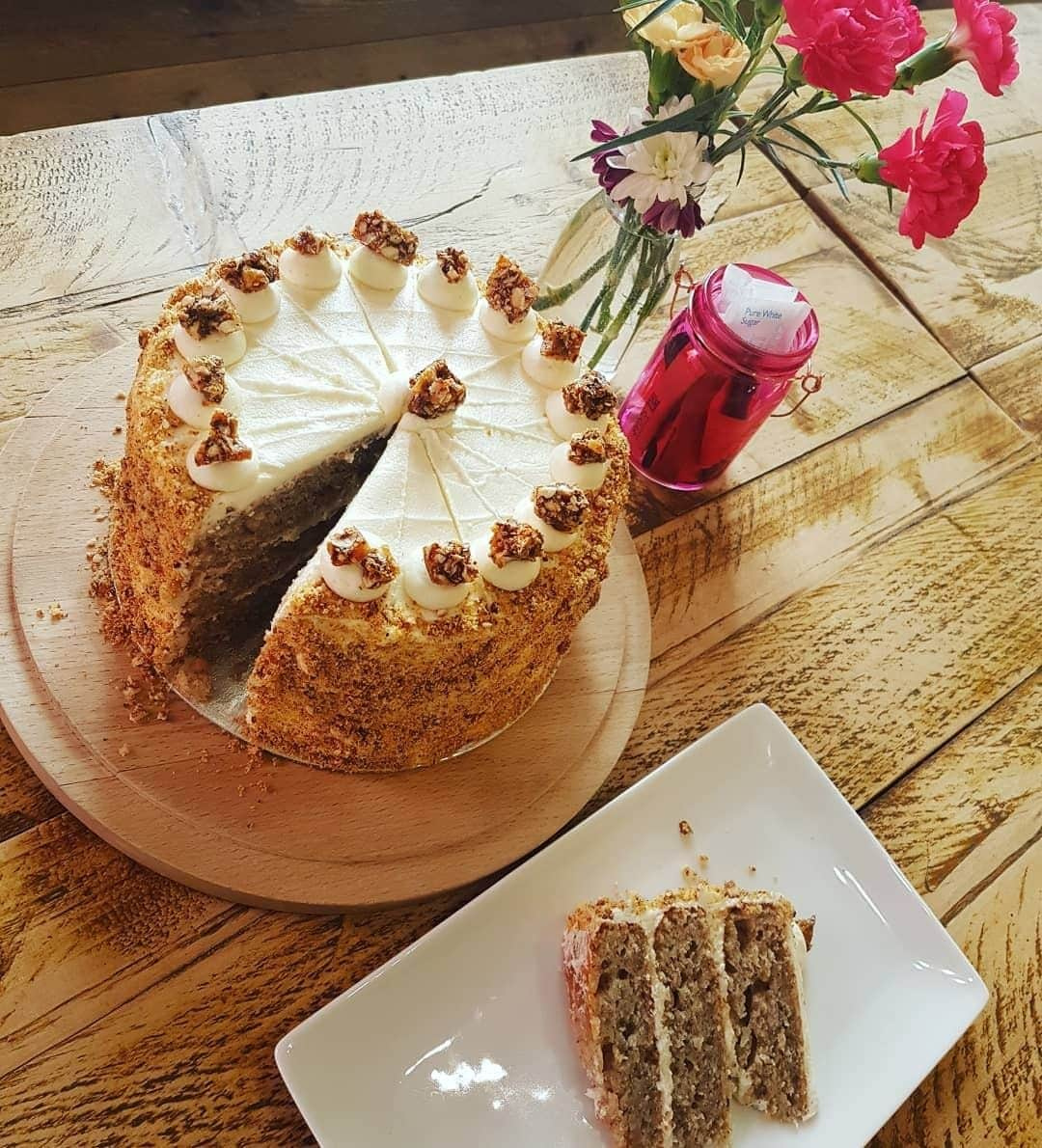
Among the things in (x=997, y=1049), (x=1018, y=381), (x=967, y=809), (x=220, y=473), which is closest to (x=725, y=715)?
(x=967, y=809)

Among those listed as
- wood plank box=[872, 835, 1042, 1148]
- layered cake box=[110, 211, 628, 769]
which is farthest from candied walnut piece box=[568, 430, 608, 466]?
wood plank box=[872, 835, 1042, 1148]

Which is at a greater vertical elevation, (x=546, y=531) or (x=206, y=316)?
(x=206, y=316)

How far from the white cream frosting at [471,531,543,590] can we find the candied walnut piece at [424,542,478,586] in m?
0.05

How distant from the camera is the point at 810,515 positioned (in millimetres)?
2438

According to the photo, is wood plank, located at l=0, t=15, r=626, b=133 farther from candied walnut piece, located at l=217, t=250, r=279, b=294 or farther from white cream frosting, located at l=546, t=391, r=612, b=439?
white cream frosting, located at l=546, t=391, r=612, b=439

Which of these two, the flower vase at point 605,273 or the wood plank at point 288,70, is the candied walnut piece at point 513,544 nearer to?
the flower vase at point 605,273

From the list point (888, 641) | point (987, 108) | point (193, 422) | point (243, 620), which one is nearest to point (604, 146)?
point (193, 422)

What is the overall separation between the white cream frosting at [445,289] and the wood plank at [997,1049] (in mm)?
1419

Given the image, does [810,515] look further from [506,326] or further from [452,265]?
[452,265]

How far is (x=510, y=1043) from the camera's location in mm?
1621

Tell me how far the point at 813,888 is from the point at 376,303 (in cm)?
125

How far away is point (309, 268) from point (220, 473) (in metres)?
0.43

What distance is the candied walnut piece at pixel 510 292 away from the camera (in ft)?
6.17

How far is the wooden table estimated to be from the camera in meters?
1.60
